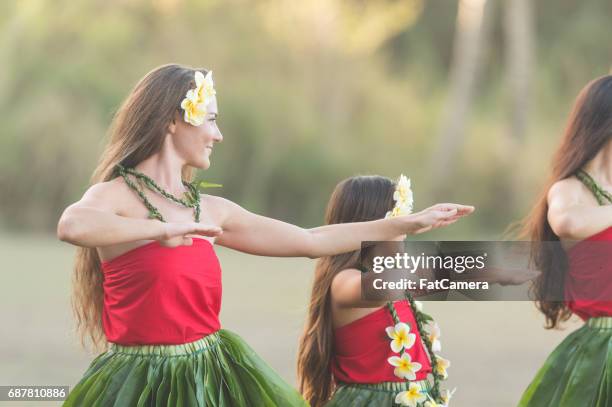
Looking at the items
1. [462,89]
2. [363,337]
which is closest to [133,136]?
[363,337]

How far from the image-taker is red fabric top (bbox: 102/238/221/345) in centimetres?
268

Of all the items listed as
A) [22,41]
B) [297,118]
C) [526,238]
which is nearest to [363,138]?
[297,118]

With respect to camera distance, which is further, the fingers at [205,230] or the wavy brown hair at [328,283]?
the wavy brown hair at [328,283]

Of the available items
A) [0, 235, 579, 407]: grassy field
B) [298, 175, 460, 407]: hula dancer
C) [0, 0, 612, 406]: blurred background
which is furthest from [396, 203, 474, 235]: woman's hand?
[0, 0, 612, 406]: blurred background

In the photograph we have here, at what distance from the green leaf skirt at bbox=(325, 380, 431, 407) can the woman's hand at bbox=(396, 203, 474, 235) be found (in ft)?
1.71

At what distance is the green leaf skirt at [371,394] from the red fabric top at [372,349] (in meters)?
0.02

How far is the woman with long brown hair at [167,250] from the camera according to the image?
8.78 feet

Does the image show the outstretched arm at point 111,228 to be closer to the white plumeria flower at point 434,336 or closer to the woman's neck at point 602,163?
the white plumeria flower at point 434,336

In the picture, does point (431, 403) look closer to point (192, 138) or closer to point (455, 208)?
point (455, 208)

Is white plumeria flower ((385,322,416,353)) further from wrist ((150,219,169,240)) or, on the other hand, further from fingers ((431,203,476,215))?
wrist ((150,219,169,240))

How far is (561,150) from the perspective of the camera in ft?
11.3

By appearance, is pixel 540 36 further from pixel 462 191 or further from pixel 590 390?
pixel 590 390

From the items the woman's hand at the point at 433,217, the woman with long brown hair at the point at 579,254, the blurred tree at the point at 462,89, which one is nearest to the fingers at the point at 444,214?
the woman's hand at the point at 433,217

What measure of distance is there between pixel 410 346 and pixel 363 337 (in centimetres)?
15
